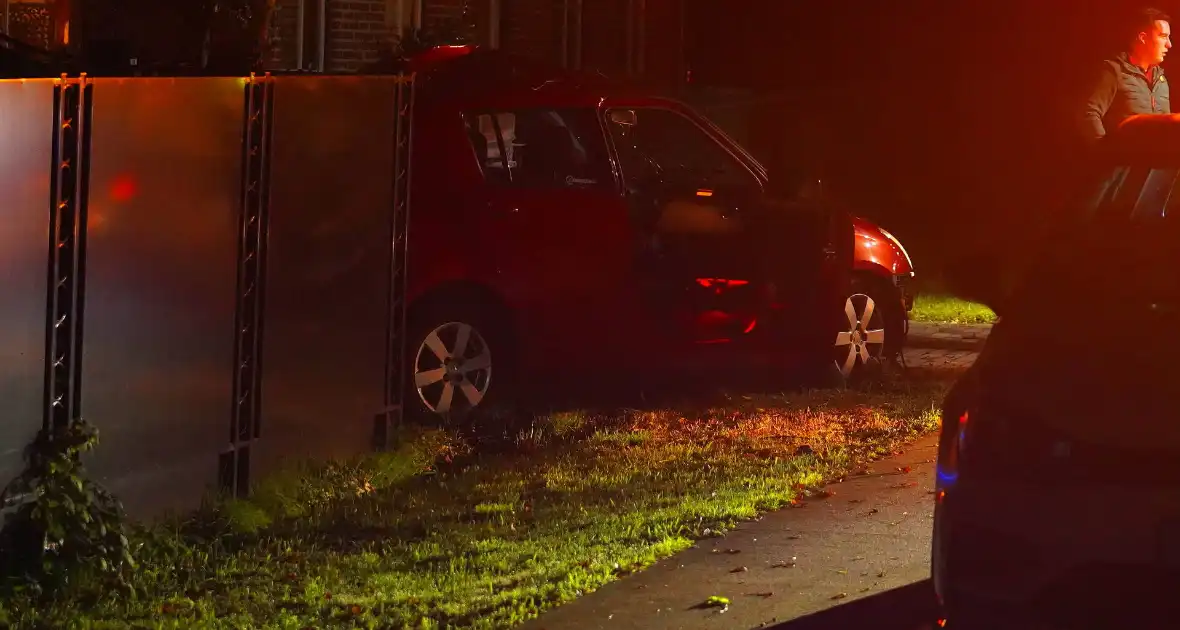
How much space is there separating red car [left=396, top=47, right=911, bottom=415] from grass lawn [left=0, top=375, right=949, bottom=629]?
0.39 m

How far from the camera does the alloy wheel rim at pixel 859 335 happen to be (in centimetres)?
1130

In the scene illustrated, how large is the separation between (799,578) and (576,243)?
3.67 m

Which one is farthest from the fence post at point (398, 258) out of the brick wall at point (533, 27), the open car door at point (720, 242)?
the brick wall at point (533, 27)

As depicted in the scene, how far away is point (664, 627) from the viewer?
592 cm

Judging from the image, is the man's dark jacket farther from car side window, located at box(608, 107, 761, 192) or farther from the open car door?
car side window, located at box(608, 107, 761, 192)

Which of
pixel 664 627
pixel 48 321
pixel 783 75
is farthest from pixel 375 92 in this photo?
pixel 783 75

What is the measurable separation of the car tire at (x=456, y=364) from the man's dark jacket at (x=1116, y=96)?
3360mm

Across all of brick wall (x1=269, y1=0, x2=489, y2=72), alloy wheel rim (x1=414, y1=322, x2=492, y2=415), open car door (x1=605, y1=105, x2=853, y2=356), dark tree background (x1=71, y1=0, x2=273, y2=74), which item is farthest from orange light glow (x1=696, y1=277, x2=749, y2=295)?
brick wall (x1=269, y1=0, x2=489, y2=72)

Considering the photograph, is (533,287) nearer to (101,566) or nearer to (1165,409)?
(101,566)

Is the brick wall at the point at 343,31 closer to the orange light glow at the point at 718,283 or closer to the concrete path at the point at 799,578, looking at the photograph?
the orange light glow at the point at 718,283

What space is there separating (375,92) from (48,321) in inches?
103

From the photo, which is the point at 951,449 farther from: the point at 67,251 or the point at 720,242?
the point at 720,242

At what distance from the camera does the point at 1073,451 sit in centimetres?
418

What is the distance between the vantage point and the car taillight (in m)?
4.48
